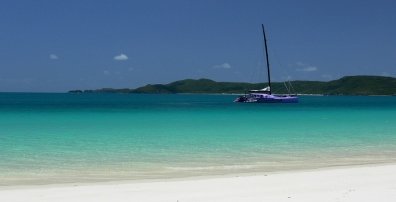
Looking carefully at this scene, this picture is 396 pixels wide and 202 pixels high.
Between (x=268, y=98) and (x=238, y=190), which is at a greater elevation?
(x=268, y=98)

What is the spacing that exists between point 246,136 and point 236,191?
14969mm

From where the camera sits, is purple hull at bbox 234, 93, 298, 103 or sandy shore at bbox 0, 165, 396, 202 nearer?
sandy shore at bbox 0, 165, 396, 202

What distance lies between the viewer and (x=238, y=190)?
10.0m

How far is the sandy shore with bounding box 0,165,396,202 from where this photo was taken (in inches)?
362

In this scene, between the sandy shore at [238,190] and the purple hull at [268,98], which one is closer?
the sandy shore at [238,190]

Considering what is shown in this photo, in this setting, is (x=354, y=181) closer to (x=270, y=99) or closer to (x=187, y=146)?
(x=187, y=146)

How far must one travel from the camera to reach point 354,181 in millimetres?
11039

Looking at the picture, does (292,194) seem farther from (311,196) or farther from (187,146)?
(187,146)

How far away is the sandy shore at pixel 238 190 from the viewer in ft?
30.1

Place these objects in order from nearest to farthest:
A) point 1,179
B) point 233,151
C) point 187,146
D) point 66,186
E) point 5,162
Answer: point 66,186, point 1,179, point 5,162, point 233,151, point 187,146

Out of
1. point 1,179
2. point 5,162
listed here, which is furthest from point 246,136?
point 1,179

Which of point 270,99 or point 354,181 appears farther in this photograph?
point 270,99

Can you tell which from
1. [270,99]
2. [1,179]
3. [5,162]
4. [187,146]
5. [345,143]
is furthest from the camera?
[270,99]

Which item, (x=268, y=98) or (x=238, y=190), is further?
(x=268, y=98)
